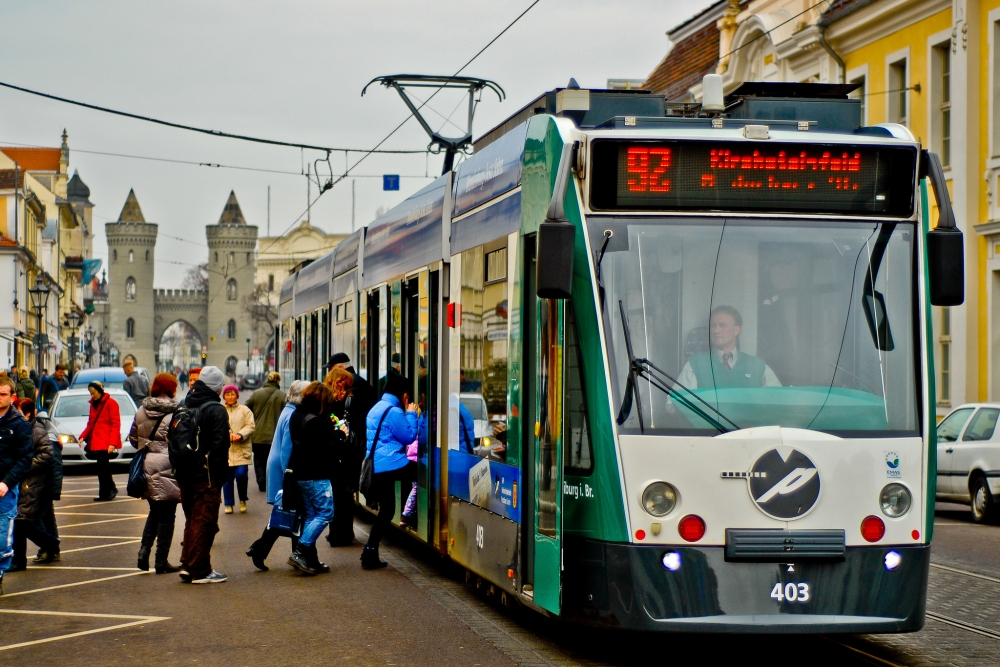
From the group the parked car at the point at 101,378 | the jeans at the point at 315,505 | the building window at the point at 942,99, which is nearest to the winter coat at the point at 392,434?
the jeans at the point at 315,505

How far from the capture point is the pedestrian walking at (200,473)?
11.6m

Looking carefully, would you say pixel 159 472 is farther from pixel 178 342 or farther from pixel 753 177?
pixel 178 342

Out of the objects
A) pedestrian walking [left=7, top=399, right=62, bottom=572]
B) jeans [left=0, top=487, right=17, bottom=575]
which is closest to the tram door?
jeans [left=0, top=487, right=17, bottom=575]

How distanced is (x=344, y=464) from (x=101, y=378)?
2084 cm

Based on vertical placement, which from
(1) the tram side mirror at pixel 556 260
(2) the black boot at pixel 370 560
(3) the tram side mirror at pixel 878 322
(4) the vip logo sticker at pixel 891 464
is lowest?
(2) the black boot at pixel 370 560

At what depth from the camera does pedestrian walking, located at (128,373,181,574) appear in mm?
12211

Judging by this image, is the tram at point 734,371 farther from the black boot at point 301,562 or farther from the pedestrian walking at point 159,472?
the pedestrian walking at point 159,472

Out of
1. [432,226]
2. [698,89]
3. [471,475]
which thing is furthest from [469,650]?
[698,89]

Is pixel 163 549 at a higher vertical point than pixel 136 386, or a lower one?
lower

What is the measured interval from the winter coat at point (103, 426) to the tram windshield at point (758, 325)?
44.2ft

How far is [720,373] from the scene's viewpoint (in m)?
7.26

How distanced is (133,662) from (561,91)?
4.01m

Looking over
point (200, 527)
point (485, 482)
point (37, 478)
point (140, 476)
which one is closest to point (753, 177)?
point (485, 482)

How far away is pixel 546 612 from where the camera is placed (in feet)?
25.8
